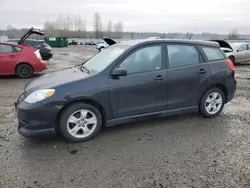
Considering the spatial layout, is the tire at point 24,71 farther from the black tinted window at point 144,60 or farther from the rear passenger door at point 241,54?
the rear passenger door at point 241,54

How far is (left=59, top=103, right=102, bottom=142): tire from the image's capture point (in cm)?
361

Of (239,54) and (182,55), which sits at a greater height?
(182,55)

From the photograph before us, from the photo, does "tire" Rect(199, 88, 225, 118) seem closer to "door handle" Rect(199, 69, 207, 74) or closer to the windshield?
"door handle" Rect(199, 69, 207, 74)

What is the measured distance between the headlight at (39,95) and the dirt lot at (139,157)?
0.72m

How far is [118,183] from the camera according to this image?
2.72 metres

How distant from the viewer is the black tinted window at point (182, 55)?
4.33m

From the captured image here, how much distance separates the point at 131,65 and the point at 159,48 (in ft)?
2.22

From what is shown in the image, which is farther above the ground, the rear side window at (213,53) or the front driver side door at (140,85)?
the rear side window at (213,53)

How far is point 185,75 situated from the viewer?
14.3 feet

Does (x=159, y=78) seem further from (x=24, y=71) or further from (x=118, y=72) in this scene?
(x=24, y=71)

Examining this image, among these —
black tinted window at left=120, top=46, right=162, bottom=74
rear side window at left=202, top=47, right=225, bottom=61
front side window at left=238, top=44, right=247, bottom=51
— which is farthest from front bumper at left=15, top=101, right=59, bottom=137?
front side window at left=238, top=44, right=247, bottom=51

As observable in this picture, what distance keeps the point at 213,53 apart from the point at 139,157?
2.82 metres

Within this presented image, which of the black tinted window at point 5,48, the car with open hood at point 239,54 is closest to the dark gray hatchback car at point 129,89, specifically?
the black tinted window at point 5,48

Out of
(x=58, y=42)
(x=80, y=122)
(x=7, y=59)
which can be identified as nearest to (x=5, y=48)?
(x=7, y=59)
